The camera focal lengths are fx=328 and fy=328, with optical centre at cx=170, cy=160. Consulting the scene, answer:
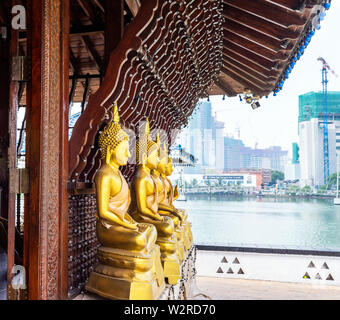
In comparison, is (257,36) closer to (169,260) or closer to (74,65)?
(169,260)

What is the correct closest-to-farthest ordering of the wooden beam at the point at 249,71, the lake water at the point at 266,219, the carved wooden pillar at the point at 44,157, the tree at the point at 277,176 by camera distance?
1. the carved wooden pillar at the point at 44,157
2. the wooden beam at the point at 249,71
3. the lake water at the point at 266,219
4. the tree at the point at 277,176

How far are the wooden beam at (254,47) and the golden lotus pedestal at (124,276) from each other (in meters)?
2.32

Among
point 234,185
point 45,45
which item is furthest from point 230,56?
point 234,185

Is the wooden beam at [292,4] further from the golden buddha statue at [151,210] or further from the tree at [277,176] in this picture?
the tree at [277,176]

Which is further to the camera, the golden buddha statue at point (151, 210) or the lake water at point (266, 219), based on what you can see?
the lake water at point (266, 219)

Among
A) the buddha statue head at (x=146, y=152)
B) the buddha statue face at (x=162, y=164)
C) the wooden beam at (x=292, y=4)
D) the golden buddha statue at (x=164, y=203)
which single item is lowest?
the golden buddha statue at (x=164, y=203)

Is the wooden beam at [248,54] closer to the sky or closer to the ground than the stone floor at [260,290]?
closer to the sky

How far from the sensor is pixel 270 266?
4.33 meters

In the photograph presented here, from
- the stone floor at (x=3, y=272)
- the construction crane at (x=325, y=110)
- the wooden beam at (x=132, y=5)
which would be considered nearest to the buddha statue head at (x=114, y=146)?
the stone floor at (x=3, y=272)

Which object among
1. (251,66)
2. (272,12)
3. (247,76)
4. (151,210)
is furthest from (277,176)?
(151,210)

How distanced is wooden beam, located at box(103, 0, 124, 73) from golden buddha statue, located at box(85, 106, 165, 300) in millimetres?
703

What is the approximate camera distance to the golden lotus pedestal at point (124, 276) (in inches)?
54.2

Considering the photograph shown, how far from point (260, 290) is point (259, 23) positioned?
2.96 m

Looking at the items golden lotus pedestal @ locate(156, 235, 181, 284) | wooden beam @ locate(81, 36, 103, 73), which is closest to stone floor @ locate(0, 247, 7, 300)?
golden lotus pedestal @ locate(156, 235, 181, 284)
